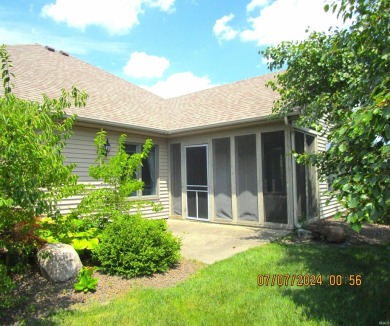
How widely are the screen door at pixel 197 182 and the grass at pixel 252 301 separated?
452 centimetres

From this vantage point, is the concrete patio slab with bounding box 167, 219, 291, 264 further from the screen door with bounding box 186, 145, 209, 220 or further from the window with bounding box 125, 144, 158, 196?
the window with bounding box 125, 144, 158, 196

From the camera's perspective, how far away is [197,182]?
969cm

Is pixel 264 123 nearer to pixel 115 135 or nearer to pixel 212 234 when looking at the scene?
pixel 212 234

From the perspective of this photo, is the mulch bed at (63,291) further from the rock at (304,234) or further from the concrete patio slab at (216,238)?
the rock at (304,234)

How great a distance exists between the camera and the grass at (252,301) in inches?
125

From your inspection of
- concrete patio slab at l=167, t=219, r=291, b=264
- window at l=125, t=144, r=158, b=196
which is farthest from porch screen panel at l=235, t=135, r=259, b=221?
window at l=125, t=144, r=158, b=196

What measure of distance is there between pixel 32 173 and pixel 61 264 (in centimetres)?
219

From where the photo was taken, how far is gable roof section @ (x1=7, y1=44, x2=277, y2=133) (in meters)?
8.44

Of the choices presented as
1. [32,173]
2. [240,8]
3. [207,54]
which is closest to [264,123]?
[240,8]

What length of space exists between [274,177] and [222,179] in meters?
1.64

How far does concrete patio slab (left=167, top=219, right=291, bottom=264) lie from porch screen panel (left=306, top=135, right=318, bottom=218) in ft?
5.75

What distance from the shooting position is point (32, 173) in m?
2.82

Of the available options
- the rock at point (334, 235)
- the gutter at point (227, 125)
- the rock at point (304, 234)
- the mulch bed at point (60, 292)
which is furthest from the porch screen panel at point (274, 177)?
the mulch bed at point (60, 292)

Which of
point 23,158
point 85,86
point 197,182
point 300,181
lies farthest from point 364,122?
point 85,86
